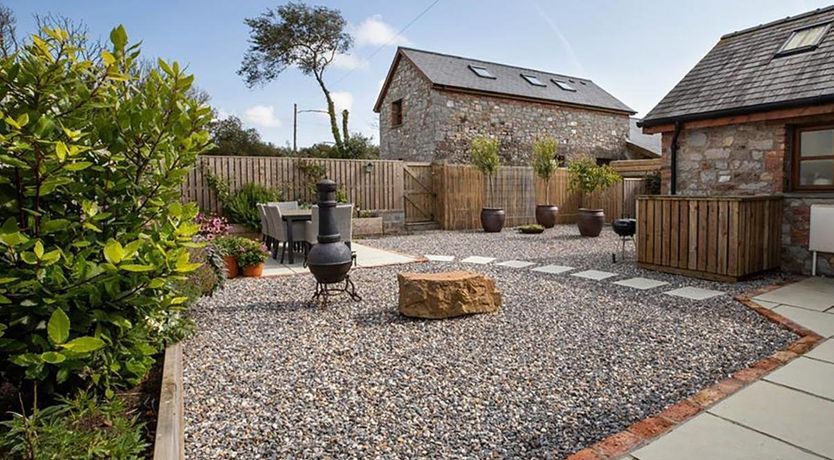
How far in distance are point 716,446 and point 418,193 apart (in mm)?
10194

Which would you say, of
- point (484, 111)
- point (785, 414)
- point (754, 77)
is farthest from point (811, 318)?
point (484, 111)

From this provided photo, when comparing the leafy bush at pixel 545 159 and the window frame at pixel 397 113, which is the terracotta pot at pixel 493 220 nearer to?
the leafy bush at pixel 545 159

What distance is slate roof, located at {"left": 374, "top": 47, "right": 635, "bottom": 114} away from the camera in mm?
15289

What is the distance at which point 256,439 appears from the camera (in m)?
2.09

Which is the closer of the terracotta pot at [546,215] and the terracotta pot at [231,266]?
the terracotta pot at [231,266]

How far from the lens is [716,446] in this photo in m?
1.99

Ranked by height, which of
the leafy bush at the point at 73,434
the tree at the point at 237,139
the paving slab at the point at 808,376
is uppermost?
the tree at the point at 237,139

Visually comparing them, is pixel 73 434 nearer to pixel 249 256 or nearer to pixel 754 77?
pixel 249 256

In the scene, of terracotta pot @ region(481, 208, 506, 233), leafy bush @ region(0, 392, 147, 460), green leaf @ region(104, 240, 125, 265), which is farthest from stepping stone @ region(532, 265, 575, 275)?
green leaf @ region(104, 240, 125, 265)

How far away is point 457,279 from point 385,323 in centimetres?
74

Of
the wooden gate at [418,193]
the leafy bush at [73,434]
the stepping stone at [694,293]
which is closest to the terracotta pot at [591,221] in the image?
the wooden gate at [418,193]

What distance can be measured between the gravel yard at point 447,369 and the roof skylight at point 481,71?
12.8 m

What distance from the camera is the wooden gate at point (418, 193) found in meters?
11.8

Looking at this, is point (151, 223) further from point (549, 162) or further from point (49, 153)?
point (549, 162)
